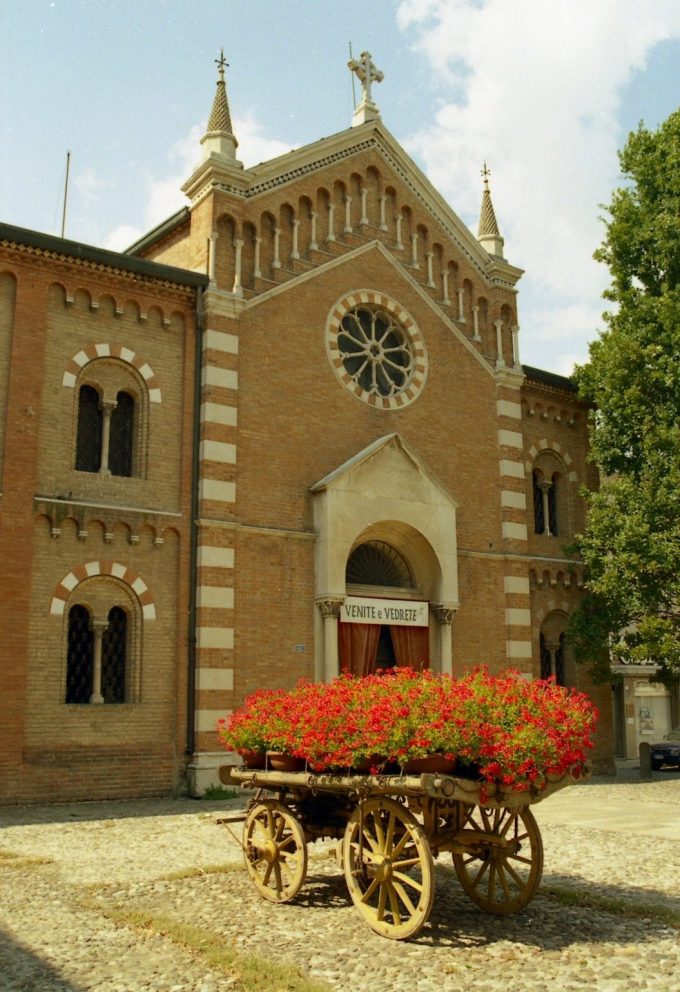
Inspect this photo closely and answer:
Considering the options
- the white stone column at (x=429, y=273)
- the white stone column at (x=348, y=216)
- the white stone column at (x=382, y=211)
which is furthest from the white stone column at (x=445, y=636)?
the white stone column at (x=382, y=211)

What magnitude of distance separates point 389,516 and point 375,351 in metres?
4.21

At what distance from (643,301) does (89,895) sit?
19557mm

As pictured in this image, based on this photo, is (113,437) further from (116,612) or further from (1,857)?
(1,857)

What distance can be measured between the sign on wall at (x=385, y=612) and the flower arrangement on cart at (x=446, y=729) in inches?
432

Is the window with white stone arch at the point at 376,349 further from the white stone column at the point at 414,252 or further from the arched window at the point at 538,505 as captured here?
the arched window at the point at 538,505

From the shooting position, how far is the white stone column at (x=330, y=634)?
19.4 m

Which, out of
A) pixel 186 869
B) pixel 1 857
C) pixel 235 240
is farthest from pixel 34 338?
pixel 186 869

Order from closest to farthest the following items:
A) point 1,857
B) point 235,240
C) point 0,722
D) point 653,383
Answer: point 1,857, point 0,722, point 235,240, point 653,383

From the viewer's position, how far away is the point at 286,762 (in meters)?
9.05

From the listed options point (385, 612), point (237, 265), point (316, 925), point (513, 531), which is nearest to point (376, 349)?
→ point (237, 265)

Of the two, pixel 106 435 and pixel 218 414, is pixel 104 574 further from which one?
pixel 218 414

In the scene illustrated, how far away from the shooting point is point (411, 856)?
798 cm

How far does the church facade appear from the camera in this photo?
1728cm

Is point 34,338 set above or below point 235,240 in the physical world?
below
